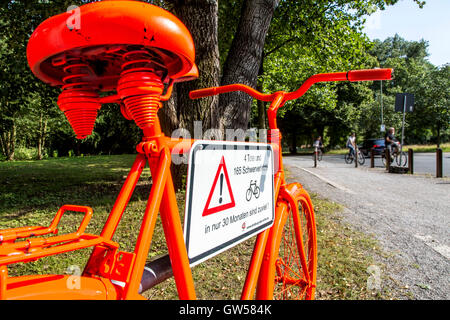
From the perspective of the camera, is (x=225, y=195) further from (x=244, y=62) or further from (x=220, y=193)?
(x=244, y=62)

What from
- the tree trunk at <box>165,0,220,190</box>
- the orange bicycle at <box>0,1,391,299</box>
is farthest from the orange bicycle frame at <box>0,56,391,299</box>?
the tree trunk at <box>165,0,220,190</box>

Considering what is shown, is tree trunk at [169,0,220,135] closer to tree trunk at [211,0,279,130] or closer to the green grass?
tree trunk at [211,0,279,130]

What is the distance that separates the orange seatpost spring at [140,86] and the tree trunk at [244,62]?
484cm

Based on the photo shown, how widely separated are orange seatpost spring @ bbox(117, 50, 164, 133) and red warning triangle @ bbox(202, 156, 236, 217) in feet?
1.23

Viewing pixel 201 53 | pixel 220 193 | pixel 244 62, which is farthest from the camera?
pixel 244 62

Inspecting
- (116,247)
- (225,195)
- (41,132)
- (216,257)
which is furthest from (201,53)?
(41,132)

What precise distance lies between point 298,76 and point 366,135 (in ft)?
86.0

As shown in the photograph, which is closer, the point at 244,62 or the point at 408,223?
the point at 408,223

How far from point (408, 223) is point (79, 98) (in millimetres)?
5438

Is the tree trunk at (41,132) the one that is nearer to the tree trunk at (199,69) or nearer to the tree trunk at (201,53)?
the tree trunk at (199,69)

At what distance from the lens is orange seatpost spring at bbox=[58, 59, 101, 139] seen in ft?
3.49

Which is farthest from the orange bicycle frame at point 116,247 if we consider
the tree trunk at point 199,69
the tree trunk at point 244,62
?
the tree trunk at point 244,62

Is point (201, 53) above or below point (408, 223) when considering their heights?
above

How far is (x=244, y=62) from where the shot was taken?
19.7 ft
